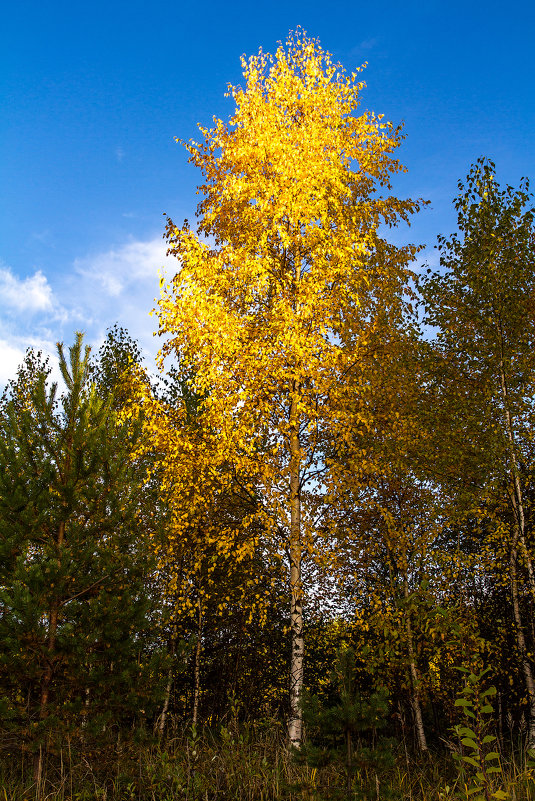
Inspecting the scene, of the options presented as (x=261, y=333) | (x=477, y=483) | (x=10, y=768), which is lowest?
(x=10, y=768)

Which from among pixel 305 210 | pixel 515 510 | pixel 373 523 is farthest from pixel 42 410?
pixel 515 510

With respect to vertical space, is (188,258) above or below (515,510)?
above

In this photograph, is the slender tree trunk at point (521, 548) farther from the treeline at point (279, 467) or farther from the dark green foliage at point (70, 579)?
the dark green foliage at point (70, 579)

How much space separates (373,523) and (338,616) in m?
3.38

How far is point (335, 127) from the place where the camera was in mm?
10977

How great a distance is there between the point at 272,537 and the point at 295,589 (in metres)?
0.91

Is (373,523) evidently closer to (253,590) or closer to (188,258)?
(253,590)

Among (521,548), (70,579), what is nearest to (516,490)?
(521,548)

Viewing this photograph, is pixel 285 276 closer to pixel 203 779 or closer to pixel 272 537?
pixel 272 537

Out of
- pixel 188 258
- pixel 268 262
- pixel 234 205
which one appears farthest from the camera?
pixel 234 205

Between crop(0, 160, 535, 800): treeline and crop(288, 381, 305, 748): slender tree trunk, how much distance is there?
0.95 feet

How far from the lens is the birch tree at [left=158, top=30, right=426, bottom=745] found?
913 centimetres

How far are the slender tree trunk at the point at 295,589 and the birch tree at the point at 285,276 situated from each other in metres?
0.02

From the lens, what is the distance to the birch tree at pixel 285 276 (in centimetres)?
913
